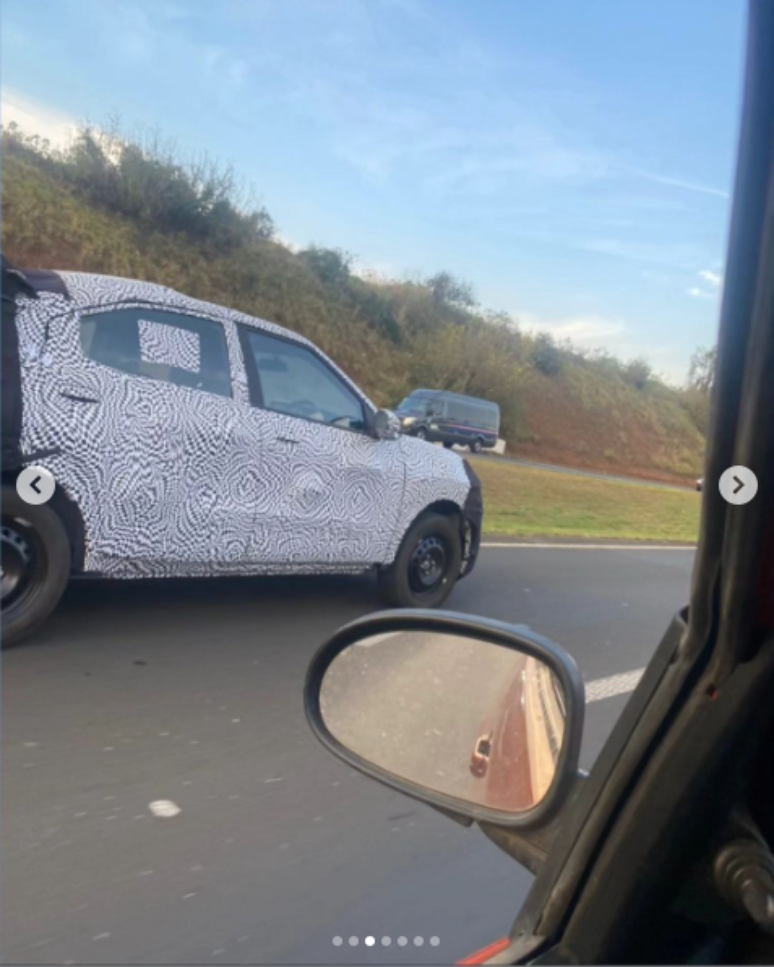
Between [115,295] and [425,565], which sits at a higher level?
[115,295]

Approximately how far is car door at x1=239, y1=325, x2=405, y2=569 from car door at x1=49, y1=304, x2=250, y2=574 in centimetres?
25

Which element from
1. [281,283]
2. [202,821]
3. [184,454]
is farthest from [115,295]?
[281,283]

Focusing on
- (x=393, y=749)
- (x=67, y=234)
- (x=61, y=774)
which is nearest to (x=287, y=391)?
(x=61, y=774)

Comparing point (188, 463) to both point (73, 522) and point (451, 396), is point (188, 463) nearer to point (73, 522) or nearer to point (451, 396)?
point (73, 522)

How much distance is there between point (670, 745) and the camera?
4.45 ft

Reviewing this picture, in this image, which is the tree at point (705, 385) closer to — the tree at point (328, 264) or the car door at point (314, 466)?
the car door at point (314, 466)

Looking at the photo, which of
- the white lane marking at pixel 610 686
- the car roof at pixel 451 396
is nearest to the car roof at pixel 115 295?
the white lane marking at pixel 610 686

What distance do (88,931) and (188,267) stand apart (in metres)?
35.2

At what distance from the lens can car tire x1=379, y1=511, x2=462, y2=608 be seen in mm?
7016

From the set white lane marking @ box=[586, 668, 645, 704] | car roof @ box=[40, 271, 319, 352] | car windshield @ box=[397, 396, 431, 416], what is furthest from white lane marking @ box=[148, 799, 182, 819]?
car windshield @ box=[397, 396, 431, 416]

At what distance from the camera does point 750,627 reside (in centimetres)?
125

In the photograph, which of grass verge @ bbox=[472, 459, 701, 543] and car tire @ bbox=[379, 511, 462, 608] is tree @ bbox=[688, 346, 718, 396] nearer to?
car tire @ bbox=[379, 511, 462, 608]

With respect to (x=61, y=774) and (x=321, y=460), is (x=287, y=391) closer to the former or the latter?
(x=321, y=460)

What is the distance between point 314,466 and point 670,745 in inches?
198
